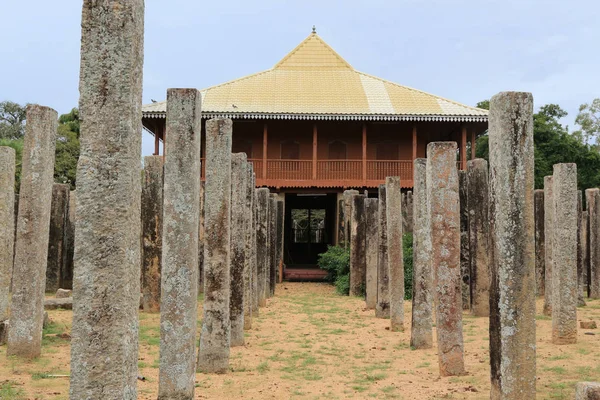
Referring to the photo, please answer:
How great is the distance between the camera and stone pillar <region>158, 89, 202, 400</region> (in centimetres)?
537

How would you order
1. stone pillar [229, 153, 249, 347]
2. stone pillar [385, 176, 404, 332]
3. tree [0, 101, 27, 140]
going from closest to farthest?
stone pillar [229, 153, 249, 347] < stone pillar [385, 176, 404, 332] < tree [0, 101, 27, 140]

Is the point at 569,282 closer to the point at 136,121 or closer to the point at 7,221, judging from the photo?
the point at 136,121

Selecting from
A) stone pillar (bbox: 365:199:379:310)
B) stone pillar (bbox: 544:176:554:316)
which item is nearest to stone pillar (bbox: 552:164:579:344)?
stone pillar (bbox: 544:176:554:316)

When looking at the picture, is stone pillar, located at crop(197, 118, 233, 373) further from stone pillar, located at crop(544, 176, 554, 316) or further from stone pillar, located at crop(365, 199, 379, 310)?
stone pillar, located at crop(365, 199, 379, 310)

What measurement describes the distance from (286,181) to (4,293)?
565 inches

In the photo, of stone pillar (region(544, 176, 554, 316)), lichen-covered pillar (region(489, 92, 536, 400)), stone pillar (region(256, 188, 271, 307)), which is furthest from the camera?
stone pillar (region(256, 188, 271, 307))

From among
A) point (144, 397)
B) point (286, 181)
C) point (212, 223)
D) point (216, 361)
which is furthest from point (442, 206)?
point (286, 181)

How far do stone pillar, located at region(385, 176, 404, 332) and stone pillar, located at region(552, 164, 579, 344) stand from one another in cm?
228

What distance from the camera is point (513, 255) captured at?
204 inches

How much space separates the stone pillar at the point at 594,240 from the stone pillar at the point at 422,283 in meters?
6.57

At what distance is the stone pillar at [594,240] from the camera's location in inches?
526

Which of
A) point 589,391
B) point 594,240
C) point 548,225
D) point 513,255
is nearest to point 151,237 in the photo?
point 548,225

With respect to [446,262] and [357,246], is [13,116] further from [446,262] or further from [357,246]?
[446,262]

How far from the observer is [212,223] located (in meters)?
7.00
